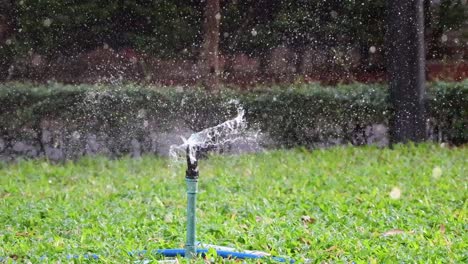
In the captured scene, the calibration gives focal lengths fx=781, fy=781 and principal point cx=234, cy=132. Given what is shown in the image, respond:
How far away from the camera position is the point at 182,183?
23.2ft

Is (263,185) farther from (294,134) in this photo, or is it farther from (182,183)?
(294,134)

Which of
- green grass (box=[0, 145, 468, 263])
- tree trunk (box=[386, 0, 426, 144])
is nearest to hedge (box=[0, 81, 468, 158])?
tree trunk (box=[386, 0, 426, 144])

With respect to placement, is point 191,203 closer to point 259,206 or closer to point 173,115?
point 259,206

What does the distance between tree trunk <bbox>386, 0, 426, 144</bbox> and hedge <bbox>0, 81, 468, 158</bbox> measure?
0.90 feet

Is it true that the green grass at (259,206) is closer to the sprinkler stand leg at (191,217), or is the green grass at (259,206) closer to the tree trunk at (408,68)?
the sprinkler stand leg at (191,217)

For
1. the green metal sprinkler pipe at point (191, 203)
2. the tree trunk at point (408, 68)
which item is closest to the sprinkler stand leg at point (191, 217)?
the green metal sprinkler pipe at point (191, 203)

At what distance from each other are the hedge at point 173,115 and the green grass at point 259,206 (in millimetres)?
689

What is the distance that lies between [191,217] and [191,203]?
0.08 metres

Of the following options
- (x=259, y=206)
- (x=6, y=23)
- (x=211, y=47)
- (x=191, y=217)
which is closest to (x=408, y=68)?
(x=211, y=47)

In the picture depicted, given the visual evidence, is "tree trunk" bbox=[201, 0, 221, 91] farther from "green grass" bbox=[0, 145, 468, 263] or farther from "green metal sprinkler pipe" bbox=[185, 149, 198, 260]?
"green metal sprinkler pipe" bbox=[185, 149, 198, 260]

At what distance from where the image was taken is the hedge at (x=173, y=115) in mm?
9281

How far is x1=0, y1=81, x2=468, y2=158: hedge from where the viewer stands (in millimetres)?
9281

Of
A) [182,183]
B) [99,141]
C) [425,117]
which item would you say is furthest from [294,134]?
[182,183]

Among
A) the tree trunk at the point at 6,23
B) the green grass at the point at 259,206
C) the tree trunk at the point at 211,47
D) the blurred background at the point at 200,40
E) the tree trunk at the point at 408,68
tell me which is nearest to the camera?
the green grass at the point at 259,206
